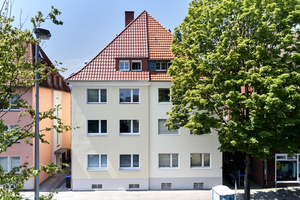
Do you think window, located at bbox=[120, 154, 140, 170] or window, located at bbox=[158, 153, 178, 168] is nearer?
window, located at bbox=[120, 154, 140, 170]

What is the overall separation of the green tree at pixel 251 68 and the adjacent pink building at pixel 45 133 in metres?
10.2

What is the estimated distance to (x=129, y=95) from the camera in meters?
17.7

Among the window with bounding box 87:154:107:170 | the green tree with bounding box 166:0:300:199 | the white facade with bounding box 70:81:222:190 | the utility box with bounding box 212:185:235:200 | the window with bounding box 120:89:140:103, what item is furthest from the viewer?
the window with bounding box 120:89:140:103

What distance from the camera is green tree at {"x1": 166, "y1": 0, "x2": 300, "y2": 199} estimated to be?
11.5m

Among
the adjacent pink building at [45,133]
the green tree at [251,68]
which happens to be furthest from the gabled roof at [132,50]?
the green tree at [251,68]

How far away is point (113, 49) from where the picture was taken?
61.1ft

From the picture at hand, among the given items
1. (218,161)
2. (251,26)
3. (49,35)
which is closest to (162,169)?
(218,161)

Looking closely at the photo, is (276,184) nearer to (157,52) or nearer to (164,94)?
(164,94)

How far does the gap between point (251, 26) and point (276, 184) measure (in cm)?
1287

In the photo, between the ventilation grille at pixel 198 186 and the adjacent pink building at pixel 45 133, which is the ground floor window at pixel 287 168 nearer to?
the ventilation grille at pixel 198 186

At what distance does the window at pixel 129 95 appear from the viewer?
1766cm

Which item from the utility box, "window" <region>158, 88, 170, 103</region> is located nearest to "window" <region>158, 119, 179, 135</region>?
"window" <region>158, 88, 170, 103</region>

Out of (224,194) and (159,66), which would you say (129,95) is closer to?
(159,66)

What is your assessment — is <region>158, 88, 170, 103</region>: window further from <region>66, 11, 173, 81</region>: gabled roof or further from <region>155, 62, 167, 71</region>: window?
<region>155, 62, 167, 71</region>: window
